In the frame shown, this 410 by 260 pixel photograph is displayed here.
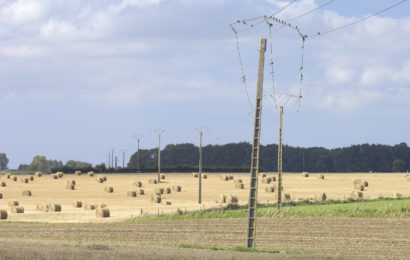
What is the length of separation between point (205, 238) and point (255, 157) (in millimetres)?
10433

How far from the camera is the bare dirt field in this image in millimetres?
29938

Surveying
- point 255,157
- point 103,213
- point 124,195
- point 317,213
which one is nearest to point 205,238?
point 255,157

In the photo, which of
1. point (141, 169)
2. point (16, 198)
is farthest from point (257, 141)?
point (141, 169)

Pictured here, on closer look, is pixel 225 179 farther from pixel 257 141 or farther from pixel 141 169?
pixel 257 141

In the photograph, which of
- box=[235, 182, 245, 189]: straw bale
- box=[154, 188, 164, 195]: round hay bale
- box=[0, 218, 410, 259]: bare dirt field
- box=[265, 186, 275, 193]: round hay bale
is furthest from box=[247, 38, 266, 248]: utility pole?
box=[235, 182, 245, 189]: straw bale

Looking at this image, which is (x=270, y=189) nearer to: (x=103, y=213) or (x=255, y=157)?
(x=103, y=213)

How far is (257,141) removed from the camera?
3581 cm

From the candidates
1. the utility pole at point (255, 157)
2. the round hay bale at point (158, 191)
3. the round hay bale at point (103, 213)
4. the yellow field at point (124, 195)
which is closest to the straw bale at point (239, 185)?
the yellow field at point (124, 195)

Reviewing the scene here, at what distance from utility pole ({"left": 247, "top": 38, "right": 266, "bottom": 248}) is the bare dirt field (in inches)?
76.1

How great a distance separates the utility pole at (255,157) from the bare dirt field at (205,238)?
6.35 ft

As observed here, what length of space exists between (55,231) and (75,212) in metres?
20.3

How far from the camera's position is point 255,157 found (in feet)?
117

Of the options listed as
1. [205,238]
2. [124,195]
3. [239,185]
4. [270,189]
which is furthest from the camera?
[239,185]

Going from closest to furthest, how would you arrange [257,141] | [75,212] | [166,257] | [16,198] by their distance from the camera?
[166,257]
[257,141]
[75,212]
[16,198]
